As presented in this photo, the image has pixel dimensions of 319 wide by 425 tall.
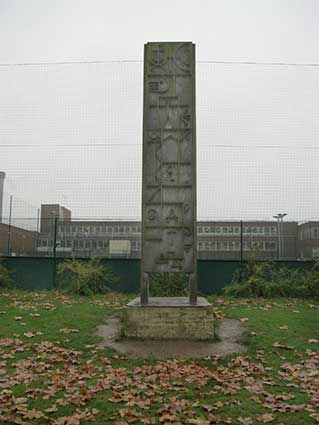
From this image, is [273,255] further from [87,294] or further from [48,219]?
[48,219]

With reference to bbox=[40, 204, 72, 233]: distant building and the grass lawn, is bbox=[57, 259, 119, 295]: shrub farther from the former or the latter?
the grass lawn

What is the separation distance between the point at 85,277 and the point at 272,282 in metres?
4.49

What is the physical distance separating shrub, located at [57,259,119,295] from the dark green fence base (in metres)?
0.24

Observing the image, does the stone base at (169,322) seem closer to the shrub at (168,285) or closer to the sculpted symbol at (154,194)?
the sculpted symbol at (154,194)

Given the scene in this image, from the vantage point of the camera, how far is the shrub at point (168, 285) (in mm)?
9828

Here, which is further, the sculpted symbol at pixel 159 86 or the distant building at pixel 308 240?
the distant building at pixel 308 240

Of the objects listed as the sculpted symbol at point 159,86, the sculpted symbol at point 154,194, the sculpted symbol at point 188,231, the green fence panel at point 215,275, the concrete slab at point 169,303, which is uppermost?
the sculpted symbol at point 159,86

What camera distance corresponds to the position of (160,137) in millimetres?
6953

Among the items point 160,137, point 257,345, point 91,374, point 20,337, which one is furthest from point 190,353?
point 160,137

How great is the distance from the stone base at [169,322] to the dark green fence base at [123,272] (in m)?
4.48

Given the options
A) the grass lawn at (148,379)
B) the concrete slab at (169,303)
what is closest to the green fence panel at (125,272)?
the grass lawn at (148,379)

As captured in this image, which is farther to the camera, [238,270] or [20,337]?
[238,270]

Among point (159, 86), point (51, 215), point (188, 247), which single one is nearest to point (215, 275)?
point (188, 247)

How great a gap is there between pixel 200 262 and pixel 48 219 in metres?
4.46
